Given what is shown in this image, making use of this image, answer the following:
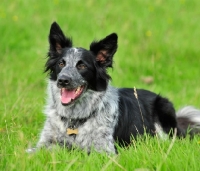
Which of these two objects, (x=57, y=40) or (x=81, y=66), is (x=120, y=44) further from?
(x=81, y=66)

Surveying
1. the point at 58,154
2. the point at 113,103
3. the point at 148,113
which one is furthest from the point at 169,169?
the point at 148,113

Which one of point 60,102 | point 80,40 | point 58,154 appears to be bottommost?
point 58,154

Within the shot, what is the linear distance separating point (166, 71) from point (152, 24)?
2.92m

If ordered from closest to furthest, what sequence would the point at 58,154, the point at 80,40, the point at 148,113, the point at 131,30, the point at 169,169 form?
the point at 169,169
the point at 58,154
the point at 148,113
the point at 80,40
the point at 131,30

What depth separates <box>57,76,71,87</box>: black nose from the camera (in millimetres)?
5852

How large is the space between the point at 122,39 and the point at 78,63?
22.8ft

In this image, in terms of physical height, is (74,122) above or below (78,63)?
below

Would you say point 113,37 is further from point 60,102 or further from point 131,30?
point 131,30

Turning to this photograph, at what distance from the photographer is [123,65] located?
38.1ft

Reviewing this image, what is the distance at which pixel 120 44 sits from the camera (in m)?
12.7

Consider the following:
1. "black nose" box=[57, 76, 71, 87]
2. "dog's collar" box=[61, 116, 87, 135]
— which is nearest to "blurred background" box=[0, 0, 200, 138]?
"dog's collar" box=[61, 116, 87, 135]

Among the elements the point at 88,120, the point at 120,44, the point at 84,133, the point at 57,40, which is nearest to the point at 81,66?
the point at 57,40

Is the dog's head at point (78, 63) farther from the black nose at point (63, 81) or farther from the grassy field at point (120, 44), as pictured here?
the grassy field at point (120, 44)

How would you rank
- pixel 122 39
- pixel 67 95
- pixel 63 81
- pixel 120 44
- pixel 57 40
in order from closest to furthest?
pixel 63 81 → pixel 67 95 → pixel 57 40 → pixel 120 44 → pixel 122 39
